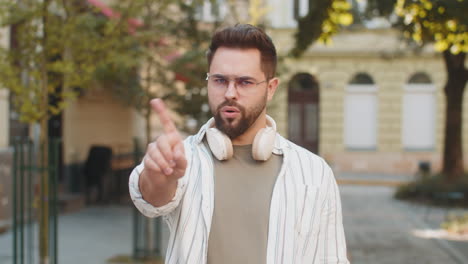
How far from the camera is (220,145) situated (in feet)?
7.68

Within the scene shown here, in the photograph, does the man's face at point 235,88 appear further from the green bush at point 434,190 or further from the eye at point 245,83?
the green bush at point 434,190

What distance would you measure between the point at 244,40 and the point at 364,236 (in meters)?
8.46

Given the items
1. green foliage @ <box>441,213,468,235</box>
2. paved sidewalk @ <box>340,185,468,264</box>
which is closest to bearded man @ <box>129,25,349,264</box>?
paved sidewalk @ <box>340,185,468,264</box>

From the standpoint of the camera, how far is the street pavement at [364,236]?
8.48 meters

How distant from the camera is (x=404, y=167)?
23438 millimetres

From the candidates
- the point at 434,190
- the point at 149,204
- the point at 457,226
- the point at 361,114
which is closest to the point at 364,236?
the point at 457,226

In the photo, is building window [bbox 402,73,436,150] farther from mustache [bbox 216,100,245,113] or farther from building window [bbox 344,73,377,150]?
mustache [bbox 216,100,245,113]

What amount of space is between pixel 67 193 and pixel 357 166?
13262 mm

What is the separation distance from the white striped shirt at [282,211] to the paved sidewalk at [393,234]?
19.9 feet

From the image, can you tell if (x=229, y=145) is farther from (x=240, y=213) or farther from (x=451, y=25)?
(x=451, y=25)

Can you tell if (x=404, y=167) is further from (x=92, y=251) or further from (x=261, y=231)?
(x=261, y=231)

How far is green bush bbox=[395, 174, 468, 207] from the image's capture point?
1480 centimetres

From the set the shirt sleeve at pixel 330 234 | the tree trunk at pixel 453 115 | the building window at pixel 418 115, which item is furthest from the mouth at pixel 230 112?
the building window at pixel 418 115

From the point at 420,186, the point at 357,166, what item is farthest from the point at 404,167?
the point at 420,186
